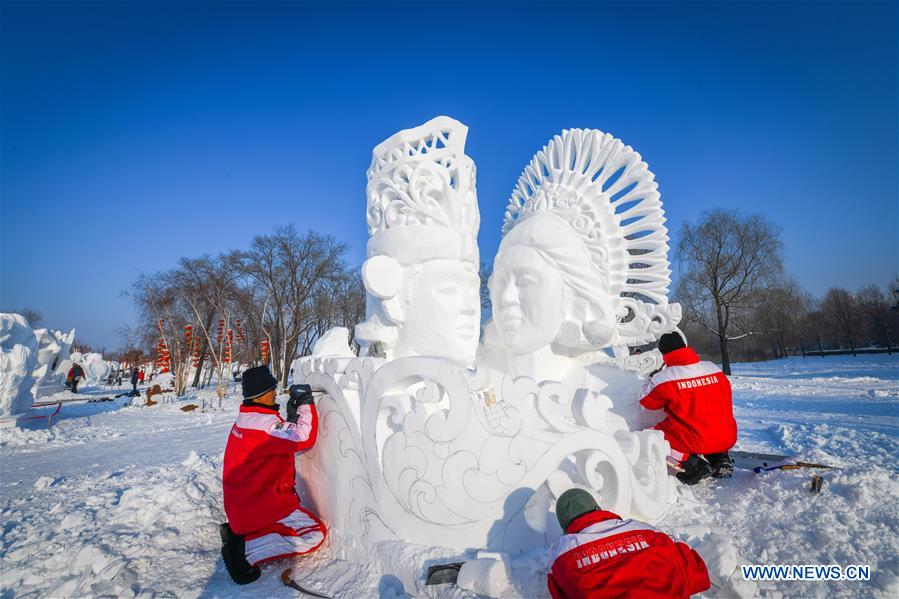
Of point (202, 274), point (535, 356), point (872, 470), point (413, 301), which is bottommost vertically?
point (872, 470)

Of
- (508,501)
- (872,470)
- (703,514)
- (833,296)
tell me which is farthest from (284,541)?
(833,296)

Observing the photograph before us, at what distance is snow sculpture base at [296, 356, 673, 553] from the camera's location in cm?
242

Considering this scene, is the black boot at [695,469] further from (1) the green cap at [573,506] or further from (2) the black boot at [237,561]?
(2) the black boot at [237,561]

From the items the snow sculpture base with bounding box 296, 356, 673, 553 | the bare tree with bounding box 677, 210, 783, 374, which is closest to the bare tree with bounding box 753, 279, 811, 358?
the bare tree with bounding box 677, 210, 783, 374

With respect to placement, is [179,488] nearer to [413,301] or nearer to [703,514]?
[413,301]

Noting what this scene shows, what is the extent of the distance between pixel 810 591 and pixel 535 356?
2469 millimetres

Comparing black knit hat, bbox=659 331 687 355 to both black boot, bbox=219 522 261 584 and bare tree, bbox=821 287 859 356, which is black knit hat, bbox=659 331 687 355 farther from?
bare tree, bbox=821 287 859 356

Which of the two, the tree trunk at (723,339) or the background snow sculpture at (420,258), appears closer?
the background snow sculpture at (420,258)

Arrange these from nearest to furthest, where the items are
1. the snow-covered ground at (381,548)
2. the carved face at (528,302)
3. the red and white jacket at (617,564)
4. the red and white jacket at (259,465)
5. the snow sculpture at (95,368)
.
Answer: the red and white jacket at (617,564)
the snow-covered ground at (381,548)
the red and white jacket at (259,465)
the carved face at (528,302)
the snow sculpture at (95,368)

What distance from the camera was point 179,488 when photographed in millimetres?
4215

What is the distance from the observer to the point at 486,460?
2432 mm

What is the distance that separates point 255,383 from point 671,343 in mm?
3225

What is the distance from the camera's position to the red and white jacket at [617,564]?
157 centimetres

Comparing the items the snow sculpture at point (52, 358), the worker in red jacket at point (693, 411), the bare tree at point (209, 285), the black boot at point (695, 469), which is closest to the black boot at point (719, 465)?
the worker in red jacket at point (693, 411)
